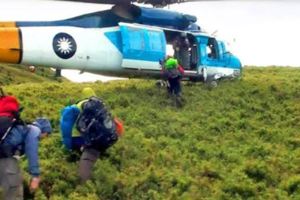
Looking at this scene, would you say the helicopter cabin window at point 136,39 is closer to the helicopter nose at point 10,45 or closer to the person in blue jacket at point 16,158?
the helicopter nose at point 10,45

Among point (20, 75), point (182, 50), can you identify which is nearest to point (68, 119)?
point (182, 50)

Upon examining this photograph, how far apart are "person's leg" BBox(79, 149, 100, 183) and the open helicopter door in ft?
24.6

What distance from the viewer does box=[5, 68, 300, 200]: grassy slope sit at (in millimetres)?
10508

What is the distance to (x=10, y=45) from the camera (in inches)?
590

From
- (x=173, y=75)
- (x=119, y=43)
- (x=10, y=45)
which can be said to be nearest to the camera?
(x=10, y=45)

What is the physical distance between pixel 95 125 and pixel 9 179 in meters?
1.85

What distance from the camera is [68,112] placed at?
10.1 m

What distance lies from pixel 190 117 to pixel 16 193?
317 inches

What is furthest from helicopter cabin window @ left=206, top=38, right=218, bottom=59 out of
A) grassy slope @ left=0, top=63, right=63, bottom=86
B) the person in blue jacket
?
grassy slope @ left=0, top=63, right=63, bottom=86

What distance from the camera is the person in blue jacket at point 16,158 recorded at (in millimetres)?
8383

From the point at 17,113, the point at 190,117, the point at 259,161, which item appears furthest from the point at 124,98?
the point at 17,113

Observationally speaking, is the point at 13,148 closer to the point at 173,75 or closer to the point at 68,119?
the point at 68,119

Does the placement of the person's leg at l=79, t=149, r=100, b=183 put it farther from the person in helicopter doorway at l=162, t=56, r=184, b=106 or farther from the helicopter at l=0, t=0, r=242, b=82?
the person in helicopter doorway at l=162, t=56, r=184, b=106

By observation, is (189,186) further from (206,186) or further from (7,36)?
(7,36)
